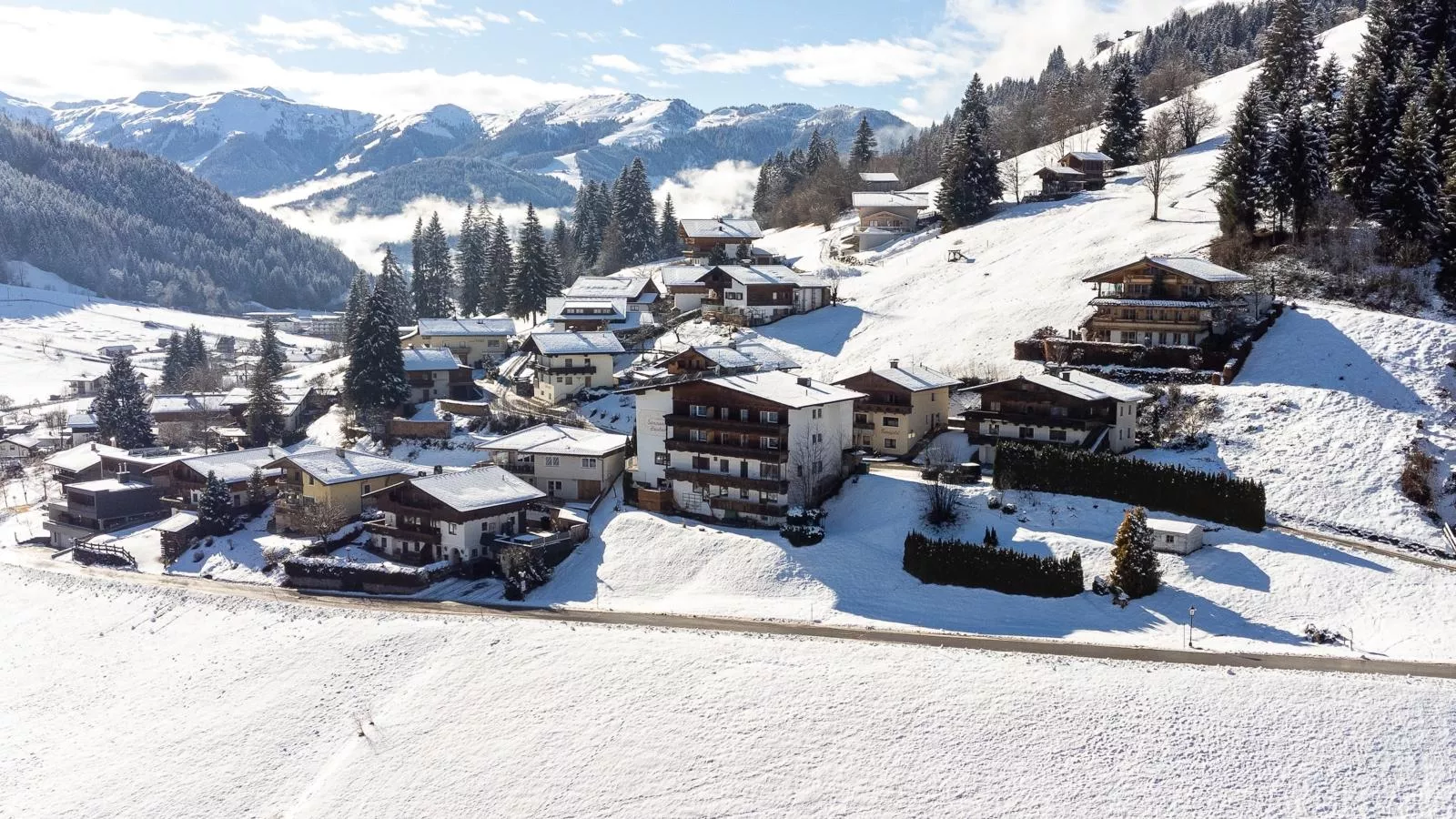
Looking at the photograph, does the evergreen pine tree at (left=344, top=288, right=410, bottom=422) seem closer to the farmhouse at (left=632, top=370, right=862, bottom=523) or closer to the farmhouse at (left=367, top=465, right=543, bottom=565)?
the farmhouse at (left=367, top=465, right=543, bottom=565)

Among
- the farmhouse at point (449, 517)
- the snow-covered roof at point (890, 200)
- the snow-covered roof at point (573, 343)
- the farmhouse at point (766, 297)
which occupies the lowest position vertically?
the farmhouse at point (449, 517)

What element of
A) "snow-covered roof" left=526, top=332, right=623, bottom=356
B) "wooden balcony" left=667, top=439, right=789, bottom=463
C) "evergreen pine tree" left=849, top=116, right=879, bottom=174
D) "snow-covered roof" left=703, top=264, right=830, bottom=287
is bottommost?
"wooden balcony" left=667, top=439, right=789, bottom=463

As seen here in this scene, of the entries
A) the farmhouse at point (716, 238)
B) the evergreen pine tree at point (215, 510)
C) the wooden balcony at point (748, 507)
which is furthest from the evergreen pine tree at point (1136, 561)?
the farmhouse at point (716, 238)

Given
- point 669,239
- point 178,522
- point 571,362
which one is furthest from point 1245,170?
point 178,522

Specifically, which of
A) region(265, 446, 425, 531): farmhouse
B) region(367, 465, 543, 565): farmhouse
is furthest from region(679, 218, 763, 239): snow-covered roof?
region(367, 465, 543, 565): farmhouse

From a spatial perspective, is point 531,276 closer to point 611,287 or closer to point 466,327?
point 611,287

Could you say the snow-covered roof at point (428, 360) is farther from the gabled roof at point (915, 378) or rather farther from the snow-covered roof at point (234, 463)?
the gabled roof at point (915, 378)
